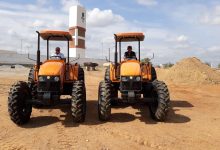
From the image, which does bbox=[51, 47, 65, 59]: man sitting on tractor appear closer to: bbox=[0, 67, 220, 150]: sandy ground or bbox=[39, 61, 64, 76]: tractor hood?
bbox=[39, 61, 64, 76]: tractor hood

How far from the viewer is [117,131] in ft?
27.6

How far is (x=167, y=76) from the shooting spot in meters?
25.4

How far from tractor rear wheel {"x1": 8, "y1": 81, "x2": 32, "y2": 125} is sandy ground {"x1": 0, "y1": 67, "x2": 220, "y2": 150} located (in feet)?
0.78

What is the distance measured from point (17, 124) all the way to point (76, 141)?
248 cm

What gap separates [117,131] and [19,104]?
9.62ft

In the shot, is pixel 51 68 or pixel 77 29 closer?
pixel 51 68

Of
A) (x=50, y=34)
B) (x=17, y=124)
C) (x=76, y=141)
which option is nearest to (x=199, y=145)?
(x=76, y=141)

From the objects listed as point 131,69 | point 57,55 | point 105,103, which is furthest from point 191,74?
point 105,103

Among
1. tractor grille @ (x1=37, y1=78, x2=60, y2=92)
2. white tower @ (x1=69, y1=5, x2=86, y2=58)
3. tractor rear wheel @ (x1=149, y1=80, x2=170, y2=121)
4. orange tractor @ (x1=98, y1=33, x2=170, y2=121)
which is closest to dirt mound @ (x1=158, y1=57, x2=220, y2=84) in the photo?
orange tractor @ (x1=98, y1=33, x2=170, y2=121)

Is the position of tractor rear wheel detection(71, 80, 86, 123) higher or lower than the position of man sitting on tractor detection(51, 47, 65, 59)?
lower

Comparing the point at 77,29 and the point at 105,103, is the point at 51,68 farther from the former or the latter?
the point at 77,29

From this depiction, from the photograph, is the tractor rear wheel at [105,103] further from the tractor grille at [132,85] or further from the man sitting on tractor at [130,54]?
the man sitting on tractor at [130,54]

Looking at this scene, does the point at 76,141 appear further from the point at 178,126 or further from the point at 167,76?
the point at 167,76

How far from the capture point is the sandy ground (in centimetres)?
731
